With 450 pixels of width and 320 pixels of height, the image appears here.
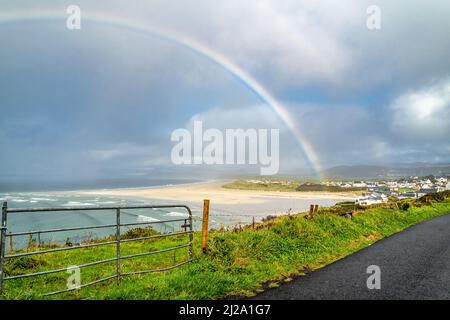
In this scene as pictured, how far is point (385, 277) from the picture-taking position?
24.5 ft

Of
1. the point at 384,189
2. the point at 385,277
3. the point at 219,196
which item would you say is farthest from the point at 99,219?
the point at 384,189

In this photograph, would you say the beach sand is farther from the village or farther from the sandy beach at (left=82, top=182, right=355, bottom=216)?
the village

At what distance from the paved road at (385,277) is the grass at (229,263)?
46 cm

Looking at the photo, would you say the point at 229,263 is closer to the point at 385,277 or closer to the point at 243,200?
the point at 385,277

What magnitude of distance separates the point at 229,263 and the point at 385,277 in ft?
11.3

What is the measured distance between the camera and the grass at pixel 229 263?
645cm

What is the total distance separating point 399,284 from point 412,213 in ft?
55.5

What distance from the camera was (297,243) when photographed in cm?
1043

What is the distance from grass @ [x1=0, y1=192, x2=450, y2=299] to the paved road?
46cm

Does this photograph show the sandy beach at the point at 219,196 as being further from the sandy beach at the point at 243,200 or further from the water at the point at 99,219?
the water at the point at 99,219

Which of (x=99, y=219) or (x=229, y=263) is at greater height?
(x=229, y=263)

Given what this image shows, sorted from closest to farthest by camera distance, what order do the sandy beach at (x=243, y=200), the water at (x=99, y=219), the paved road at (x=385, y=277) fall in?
the paved road at (x=385, y=277)
the water at (x=99, y=219)
the sandy beach at (x=243, y=200)

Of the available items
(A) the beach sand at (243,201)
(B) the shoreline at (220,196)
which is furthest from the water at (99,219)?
(B) the shoreline at (220,196)
